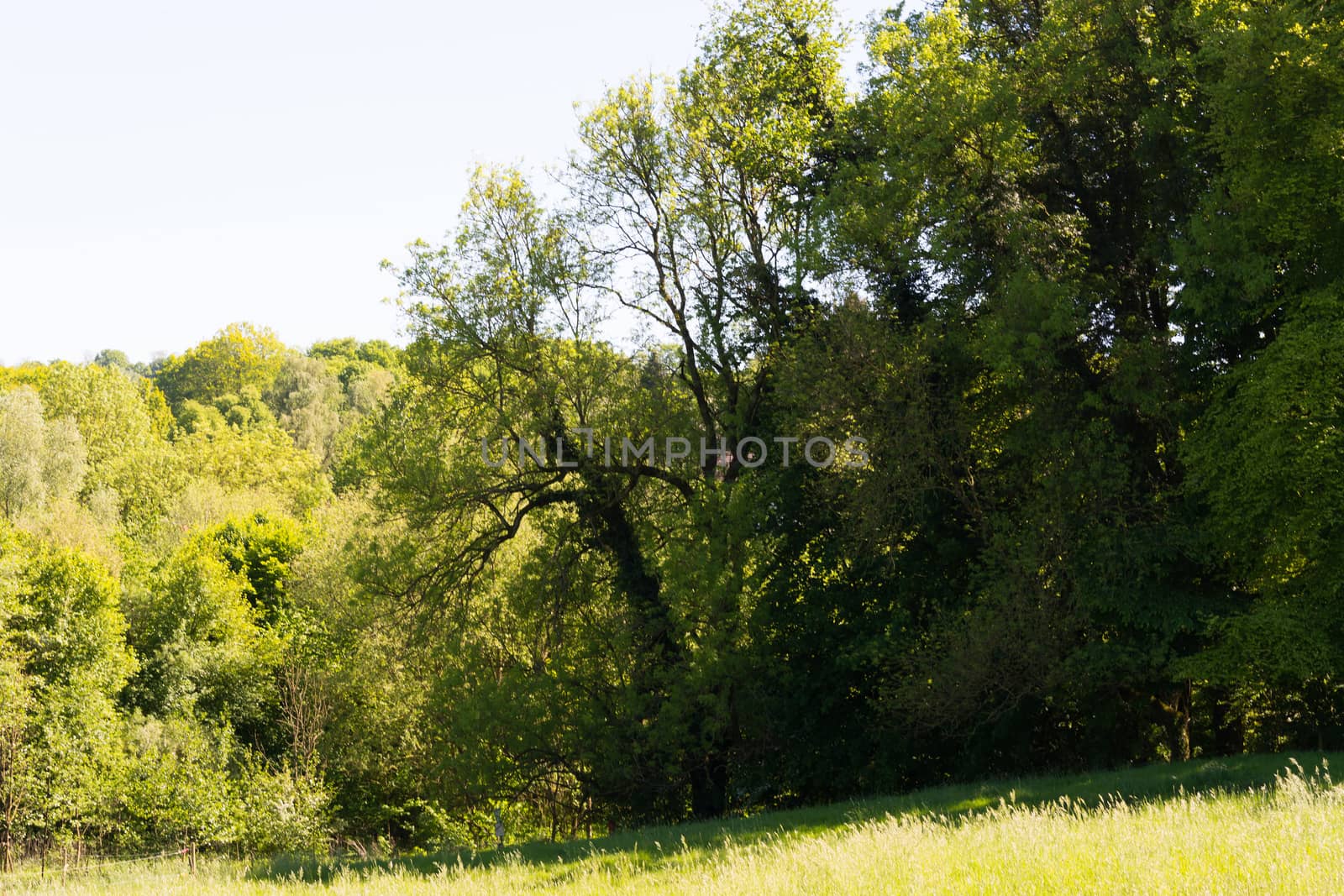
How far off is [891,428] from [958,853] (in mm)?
11474

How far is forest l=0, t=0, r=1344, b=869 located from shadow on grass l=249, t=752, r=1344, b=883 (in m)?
2.43

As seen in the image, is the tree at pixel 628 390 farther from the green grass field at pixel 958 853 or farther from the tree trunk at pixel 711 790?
the green grass field at pixel 958 853

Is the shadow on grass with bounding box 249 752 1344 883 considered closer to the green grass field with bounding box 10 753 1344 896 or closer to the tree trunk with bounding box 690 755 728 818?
the green grass field with bounding box 10 753 1344 896

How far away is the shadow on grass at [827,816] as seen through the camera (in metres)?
14.0

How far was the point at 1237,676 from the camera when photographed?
17.6 metres

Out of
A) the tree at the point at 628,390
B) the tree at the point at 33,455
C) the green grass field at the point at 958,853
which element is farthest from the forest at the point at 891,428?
the tree at the point at 33,455

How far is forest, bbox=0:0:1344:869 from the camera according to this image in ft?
57.0

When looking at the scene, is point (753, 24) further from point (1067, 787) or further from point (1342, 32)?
point (1067, 787)

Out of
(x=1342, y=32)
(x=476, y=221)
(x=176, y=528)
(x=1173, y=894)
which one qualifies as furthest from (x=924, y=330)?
(x=176, y=528)

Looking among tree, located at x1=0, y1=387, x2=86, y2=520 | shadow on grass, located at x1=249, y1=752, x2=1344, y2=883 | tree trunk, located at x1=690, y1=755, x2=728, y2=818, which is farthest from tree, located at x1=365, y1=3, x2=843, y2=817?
tree, located at x1=0, y1=387, x2=86, y2=520

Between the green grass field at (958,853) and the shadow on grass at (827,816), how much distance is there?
0.04 metres

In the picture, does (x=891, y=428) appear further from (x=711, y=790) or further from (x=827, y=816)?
(x=711, y=790)

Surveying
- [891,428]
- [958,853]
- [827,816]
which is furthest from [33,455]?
[958,853]

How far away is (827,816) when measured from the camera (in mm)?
15953
